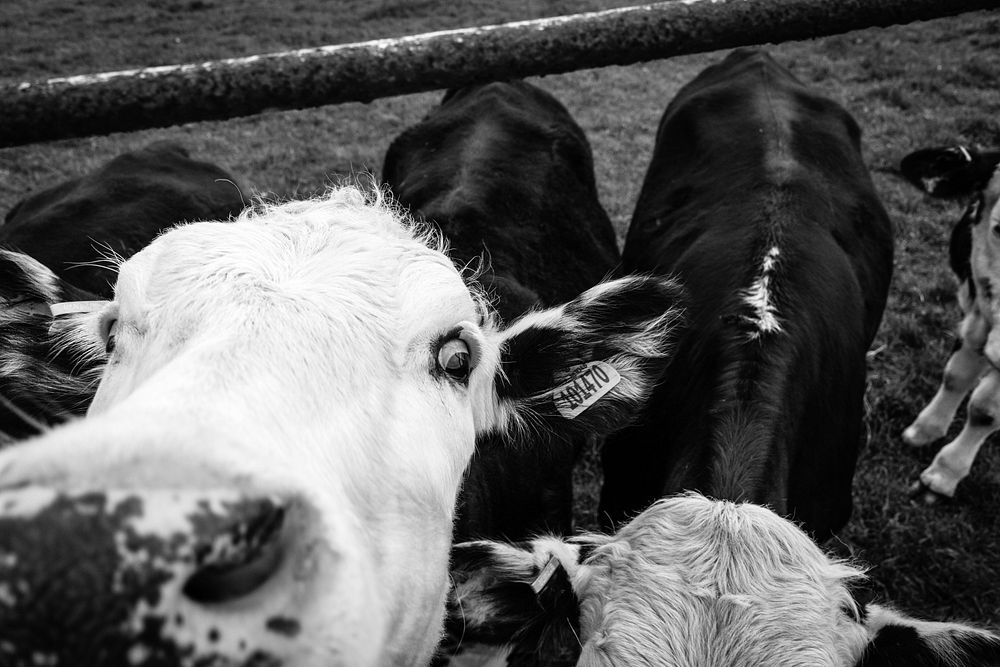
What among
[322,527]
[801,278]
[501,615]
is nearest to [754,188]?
[801,278]

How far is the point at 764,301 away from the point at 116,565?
9.42 feet

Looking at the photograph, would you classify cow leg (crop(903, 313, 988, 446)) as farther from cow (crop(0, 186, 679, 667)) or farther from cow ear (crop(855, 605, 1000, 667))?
cow (crop(0, 186, 679, 667))

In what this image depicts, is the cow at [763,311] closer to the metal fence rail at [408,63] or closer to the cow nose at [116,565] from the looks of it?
the metal fence rail at [408,63]

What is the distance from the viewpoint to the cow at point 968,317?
3666 millimetres

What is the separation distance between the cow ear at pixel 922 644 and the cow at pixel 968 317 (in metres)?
2.06

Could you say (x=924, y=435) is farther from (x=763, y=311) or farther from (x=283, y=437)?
(x=283, y=437)

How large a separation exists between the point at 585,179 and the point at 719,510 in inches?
137

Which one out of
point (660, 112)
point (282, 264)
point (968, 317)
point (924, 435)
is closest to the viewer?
point (282, 264)

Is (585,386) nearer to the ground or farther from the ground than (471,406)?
nearer to the ground

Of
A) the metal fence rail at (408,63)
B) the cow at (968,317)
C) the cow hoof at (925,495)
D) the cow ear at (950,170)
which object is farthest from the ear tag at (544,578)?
the cow ear at (950,170)

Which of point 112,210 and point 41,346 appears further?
point 112,210

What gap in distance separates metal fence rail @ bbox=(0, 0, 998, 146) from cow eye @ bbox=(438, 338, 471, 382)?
71cm

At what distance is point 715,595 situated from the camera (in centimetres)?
195

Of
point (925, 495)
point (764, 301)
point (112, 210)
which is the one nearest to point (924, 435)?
point (925, 495)
